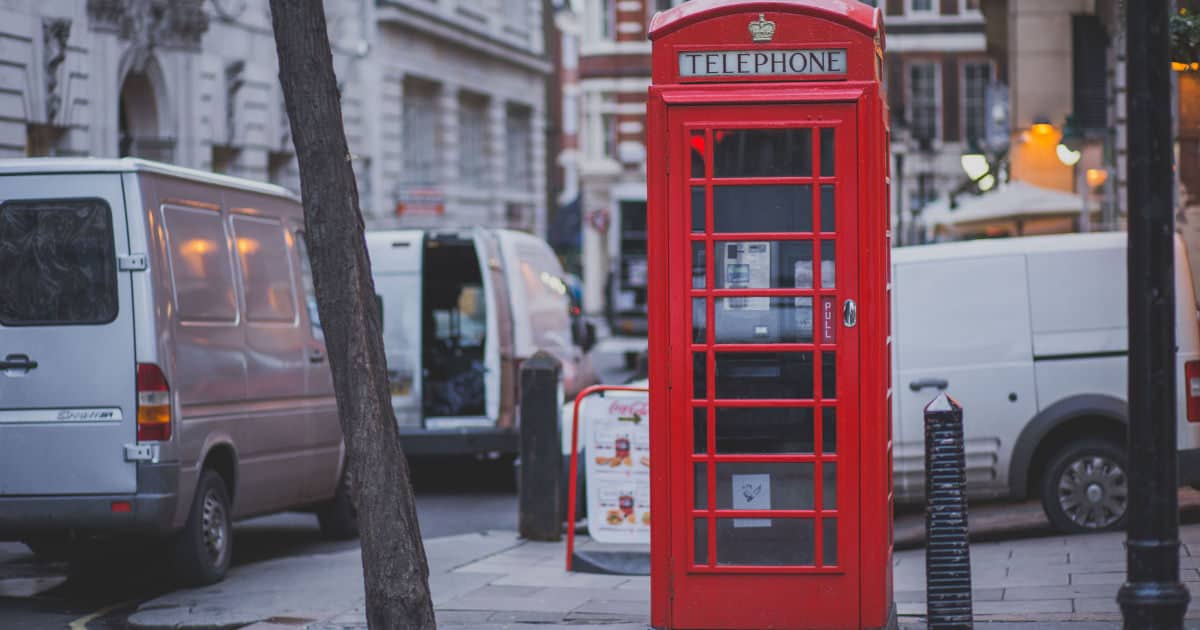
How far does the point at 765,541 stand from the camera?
24.2 ft

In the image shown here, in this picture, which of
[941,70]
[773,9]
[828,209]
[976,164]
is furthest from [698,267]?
[941,70]

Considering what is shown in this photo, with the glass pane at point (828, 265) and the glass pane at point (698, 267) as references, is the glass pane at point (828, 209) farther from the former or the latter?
the glass pane at point (698, 267)

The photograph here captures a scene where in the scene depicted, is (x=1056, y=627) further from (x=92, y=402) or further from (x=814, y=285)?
(x=92, y=402)

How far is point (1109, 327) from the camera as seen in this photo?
456 inches

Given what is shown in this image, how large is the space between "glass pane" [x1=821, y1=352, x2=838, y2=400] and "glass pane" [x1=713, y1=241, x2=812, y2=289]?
1.05 ft

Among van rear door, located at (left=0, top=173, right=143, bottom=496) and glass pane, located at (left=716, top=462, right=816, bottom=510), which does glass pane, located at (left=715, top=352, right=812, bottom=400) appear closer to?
glass pane, located at (left=716, top=462, right=816, bottom=510)

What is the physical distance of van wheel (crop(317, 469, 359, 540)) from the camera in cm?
1312

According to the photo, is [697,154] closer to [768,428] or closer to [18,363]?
[768,428]

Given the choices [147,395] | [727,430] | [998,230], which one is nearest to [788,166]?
[727,430]

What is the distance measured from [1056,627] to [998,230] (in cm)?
1933

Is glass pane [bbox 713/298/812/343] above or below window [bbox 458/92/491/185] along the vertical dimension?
below

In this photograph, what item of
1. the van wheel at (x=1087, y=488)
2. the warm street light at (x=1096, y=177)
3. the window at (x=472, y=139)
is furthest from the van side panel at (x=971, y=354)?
the window at (x=472, y=139)

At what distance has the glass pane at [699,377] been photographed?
23.8ft

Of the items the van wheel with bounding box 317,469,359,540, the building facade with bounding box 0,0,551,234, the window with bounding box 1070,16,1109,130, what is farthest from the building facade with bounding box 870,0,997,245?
the van wheel with bounding box 317,469,359,540
